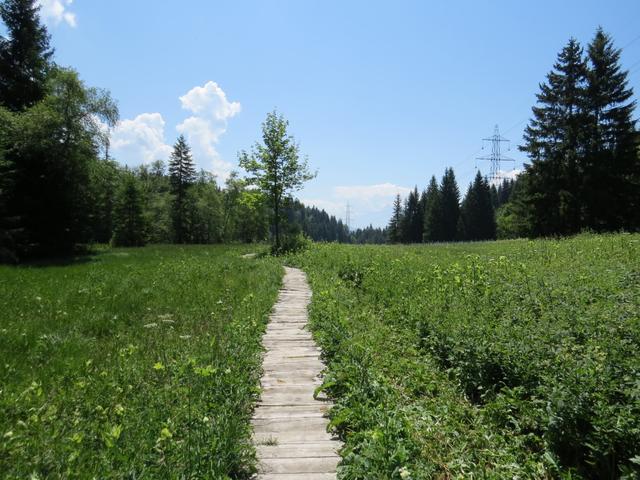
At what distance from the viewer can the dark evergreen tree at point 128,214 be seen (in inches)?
1998

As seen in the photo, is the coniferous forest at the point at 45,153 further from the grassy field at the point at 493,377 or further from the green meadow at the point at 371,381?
the grassy field at the point at 493,377

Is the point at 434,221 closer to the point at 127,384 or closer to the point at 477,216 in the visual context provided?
the point at 477,216

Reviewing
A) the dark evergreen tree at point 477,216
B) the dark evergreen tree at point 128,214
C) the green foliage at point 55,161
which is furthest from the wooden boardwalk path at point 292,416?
the dark evergreen tree at point 477,216

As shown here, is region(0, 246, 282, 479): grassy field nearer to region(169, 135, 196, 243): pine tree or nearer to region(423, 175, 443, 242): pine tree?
region(169, 135, 196, 243): pine tree

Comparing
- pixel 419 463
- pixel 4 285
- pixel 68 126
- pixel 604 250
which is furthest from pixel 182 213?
pixel 419 463

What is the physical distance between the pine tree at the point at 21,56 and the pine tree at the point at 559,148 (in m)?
43.3

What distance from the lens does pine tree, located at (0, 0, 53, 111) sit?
29.4m

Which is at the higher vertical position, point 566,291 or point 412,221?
point 412,221

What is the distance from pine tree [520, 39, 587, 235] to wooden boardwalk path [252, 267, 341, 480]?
115ft

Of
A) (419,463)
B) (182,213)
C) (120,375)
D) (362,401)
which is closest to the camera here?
(419,463)

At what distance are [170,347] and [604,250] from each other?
1349 cm

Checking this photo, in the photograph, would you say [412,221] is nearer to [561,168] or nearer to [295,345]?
[561,168]

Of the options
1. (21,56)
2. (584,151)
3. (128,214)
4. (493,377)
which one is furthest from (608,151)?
(128,214)

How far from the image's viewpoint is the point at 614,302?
251 inches
